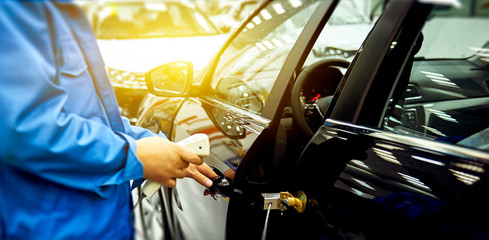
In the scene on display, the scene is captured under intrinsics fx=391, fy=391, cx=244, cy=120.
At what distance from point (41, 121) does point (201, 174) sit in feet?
2.00

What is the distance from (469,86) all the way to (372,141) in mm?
1109

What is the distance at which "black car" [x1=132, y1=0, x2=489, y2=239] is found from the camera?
38.8 inches

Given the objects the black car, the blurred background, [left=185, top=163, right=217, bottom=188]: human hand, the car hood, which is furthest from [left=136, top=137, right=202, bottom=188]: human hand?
the car hood

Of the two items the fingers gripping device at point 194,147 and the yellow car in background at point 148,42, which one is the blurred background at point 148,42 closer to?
the yellow car in background at point 148,42

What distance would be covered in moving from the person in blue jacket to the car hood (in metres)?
3.47

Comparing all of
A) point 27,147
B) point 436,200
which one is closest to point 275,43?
point 436,200

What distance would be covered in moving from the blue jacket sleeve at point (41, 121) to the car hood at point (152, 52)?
140 inches

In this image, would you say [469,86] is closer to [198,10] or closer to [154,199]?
[154,199]

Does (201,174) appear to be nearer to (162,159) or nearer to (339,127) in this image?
(162,159)

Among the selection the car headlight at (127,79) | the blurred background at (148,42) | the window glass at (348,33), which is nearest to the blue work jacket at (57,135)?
the window glass at (348,33)

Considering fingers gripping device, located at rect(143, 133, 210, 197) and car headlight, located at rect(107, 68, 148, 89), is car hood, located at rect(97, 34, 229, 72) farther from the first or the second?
fingers gripping device, located at rect(143, 133, 210, 197)

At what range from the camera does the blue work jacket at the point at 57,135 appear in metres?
0.76

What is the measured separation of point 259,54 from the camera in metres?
1.77

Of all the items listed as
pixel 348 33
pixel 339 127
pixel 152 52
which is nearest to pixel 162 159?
pixel 339 127
